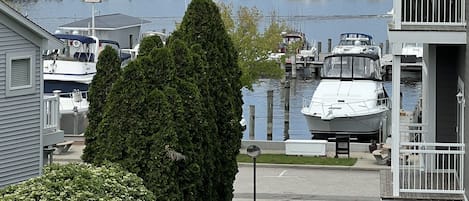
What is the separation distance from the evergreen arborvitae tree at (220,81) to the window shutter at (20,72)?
15.1 feet

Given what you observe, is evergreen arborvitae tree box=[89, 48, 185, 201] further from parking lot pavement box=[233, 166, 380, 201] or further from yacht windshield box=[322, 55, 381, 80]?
yacht windshield box=[322, 55, 381, 80]

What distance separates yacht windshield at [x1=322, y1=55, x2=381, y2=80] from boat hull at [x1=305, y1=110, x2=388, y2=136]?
3.55 m

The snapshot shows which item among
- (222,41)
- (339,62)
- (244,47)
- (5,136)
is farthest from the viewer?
(339,62)

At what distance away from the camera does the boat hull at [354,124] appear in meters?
45.6

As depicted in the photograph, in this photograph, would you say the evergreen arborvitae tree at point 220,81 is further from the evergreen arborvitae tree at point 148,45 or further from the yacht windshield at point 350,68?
the yacht windshield at point 350,68

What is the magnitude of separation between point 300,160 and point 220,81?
1372 cm

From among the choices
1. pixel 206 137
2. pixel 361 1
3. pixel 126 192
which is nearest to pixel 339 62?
pixel 206 137

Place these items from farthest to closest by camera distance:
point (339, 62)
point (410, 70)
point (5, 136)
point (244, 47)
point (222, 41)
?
point (410, 70) < point (339, 62) < point (244, 47) < point (5, 136) < point (222, 41)

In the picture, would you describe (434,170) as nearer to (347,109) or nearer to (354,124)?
(347,109)

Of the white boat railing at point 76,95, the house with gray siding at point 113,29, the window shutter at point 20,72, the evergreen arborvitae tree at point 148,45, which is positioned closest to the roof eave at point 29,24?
the window shutter at point 20,72

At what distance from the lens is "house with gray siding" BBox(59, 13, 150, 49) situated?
211 ft

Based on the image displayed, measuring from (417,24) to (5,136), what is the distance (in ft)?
30.2

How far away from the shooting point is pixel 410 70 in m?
69.6

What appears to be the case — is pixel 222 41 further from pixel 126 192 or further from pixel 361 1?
pixel 361 1
